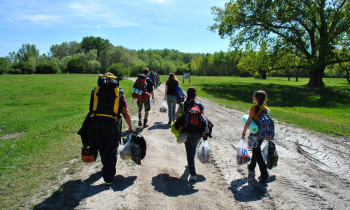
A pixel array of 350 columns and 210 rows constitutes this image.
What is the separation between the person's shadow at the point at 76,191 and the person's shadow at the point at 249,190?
6.95ft

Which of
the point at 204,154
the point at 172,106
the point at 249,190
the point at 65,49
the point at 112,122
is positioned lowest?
the point at 249,190

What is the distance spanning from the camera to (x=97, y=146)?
451 centimetres

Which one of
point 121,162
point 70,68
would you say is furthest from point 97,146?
point 70,68

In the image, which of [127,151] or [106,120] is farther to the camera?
[127,151]

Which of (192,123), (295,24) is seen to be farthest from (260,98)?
(295,24)

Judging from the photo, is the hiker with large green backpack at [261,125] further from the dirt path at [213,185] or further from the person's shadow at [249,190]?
the dirt path at [213,185]

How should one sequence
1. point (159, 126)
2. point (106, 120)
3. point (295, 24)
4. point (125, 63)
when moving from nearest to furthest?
point (106, 120), point (159, 126), point (295, 24), point (125, 63)

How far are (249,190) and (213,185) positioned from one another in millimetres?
719

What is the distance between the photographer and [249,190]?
4.66m

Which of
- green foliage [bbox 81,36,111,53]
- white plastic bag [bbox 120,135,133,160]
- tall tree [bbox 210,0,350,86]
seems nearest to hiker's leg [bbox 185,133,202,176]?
white plastic bag [bbox 120,135,133,160]

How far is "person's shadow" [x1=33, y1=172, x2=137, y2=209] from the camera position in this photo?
3924mm

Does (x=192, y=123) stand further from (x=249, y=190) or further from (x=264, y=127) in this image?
(x=249, y=190)

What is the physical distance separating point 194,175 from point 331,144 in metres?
5.61

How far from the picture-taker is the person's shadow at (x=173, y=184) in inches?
178
